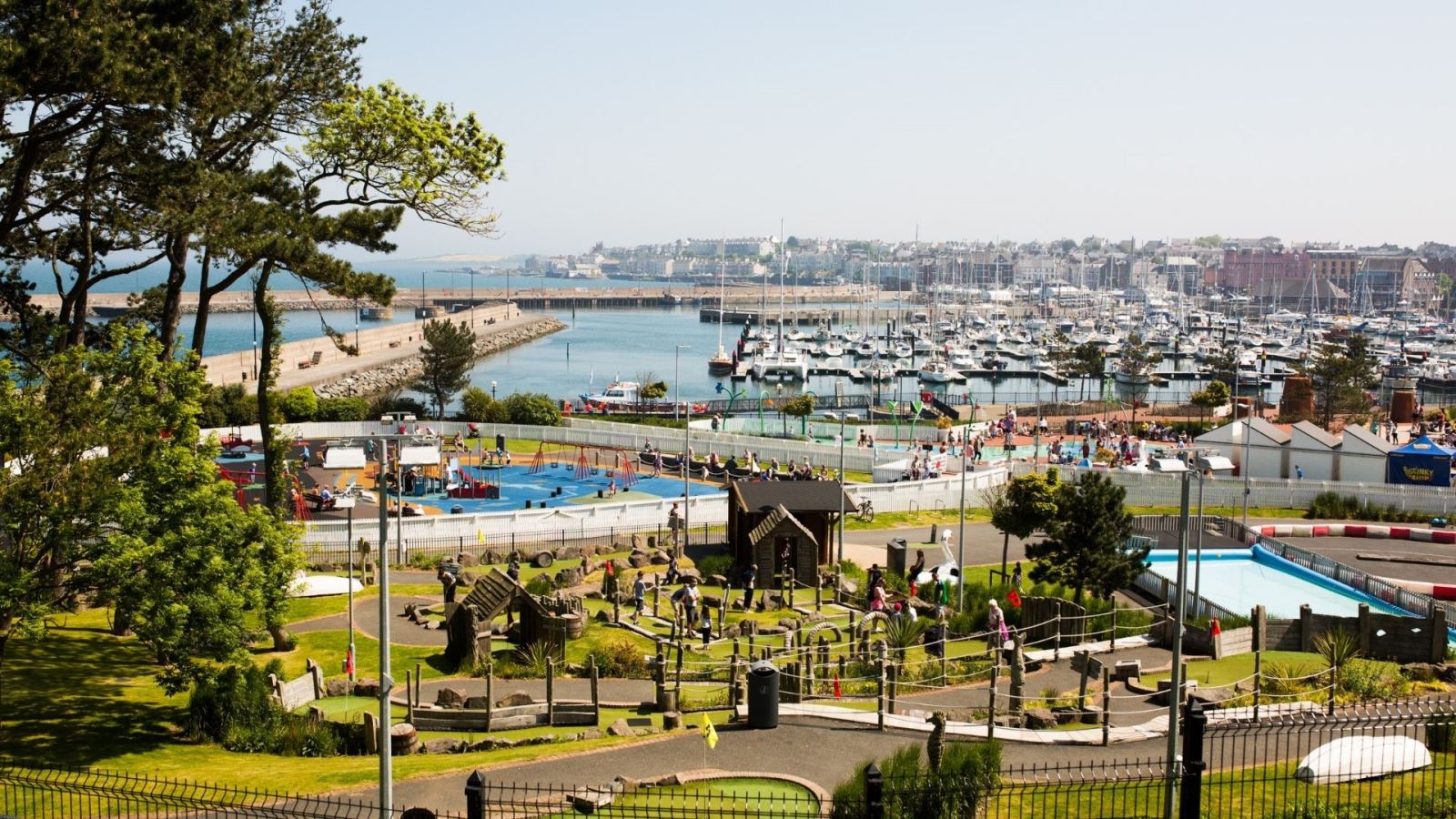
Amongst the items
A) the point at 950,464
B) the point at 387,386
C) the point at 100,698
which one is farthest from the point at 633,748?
the point at 387,386

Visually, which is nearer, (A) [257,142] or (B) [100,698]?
(B) [100,698]

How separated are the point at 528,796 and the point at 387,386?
76262 mm

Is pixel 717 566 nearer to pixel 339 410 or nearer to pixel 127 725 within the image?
pixel 127 725

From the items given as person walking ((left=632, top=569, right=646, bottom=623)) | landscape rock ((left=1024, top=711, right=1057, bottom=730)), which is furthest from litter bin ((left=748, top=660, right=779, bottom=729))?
person walking ((left=632, top=569, right=646, bottom=623))

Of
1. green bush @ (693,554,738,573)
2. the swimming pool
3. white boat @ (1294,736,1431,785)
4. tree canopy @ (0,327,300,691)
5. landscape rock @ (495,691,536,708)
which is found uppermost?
tree canopy @ (0,327,300,691)

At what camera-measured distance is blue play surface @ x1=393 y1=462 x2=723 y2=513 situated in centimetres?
4594

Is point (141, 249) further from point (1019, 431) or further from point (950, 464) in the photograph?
point (1019, 431)

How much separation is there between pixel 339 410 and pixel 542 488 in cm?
1692

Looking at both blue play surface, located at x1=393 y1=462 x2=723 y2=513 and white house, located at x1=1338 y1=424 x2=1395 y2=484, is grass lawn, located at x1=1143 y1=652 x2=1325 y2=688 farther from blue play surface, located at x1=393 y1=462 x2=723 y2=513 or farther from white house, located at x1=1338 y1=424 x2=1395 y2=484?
white house, located at x1=1338 y1=424 x2=1395 y2=484

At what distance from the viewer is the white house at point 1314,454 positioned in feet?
162

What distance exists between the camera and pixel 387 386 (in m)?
88.4

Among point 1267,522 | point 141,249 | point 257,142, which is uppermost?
point 257,142

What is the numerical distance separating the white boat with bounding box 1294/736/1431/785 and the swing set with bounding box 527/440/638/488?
3573cm

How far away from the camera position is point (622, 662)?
2394cm
